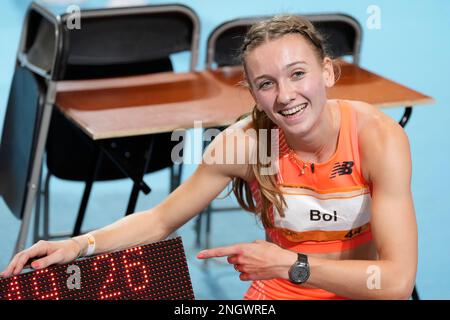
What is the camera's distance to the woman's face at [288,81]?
2.32 m

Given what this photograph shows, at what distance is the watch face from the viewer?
7.29ft

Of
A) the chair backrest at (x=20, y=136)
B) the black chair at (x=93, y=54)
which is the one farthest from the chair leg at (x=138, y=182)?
the chair backrest at (x=20, y=136)

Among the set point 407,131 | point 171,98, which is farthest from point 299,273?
point 407,131

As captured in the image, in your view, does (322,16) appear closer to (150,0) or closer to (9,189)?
(9,189)

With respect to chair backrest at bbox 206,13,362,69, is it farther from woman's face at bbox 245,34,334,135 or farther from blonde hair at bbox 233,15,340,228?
woman's face at bbox 245,34,334,135

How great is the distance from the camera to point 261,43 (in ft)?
7.71

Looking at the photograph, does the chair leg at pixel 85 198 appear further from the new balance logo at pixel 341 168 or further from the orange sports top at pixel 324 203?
the new balance logo at pixel 341 168

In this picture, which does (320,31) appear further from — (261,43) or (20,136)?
(261,43)

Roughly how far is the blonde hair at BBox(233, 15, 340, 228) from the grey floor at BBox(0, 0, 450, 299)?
483mm

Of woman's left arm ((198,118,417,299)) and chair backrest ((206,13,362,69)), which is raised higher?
chair backrest ((206,13,362,69))

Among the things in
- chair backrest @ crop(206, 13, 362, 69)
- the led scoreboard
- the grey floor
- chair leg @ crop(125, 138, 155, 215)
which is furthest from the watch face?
chair backrest @ crop(206, 13, 362, 69)

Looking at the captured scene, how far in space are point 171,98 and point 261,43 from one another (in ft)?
5.09

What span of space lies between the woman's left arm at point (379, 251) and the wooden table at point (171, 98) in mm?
1266
